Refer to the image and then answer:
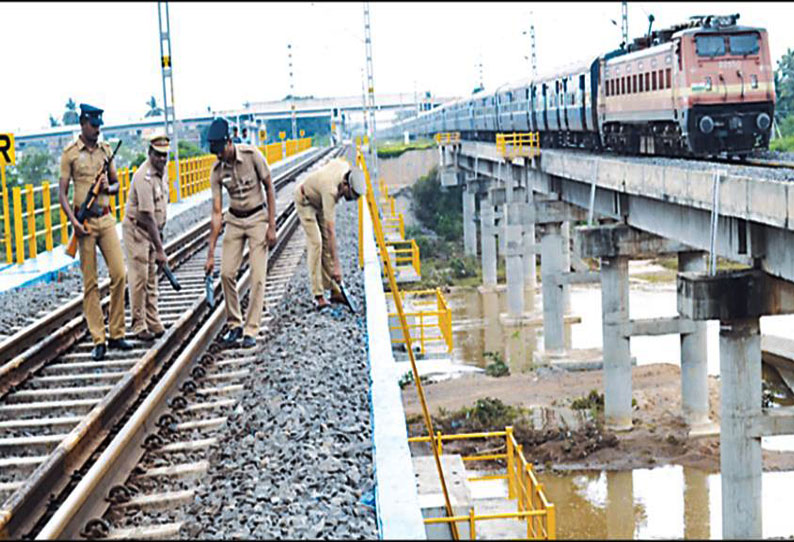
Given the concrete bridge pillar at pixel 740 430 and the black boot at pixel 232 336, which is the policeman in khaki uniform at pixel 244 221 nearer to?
the black boot at pixel 232 336

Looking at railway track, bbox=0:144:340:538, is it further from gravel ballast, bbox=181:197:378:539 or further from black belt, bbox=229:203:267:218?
black belt, bbox=229:203:267:218

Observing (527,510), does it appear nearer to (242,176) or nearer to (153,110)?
(242,176)

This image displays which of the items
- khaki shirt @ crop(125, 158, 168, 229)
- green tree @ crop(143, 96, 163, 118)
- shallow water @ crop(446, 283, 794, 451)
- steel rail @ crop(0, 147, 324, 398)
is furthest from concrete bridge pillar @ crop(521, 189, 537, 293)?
green tree @ crop(143, 96, 163, 118)

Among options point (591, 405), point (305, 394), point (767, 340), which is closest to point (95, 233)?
point (305, 394)

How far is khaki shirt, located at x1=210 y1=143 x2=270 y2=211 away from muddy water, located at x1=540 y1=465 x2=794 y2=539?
7.20 m

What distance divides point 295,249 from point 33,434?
10.1 metres

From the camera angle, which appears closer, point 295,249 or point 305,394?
point 305,394

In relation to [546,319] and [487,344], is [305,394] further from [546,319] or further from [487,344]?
[487,344]

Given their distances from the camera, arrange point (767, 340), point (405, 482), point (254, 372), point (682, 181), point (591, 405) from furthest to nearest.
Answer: point (767, 340) < point (591, 405) < point (682, 181) < point (254, 372) < point (405, 482)

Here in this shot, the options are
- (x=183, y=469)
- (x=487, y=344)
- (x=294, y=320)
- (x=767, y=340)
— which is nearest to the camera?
(x=183, y=469)

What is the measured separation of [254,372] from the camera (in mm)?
9664

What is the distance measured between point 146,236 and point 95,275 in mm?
886

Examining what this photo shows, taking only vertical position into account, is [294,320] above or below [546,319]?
above

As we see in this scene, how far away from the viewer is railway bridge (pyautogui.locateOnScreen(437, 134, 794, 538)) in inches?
522
